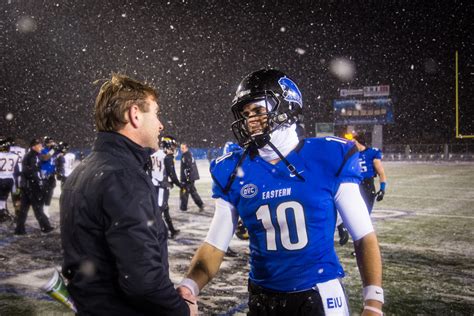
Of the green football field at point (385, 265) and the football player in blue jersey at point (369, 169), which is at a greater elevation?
the football player in blue jersey at point (369, 169)

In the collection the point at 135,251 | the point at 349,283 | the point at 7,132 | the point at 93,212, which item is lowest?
the point at 349,283

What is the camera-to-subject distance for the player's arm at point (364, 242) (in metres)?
1.88

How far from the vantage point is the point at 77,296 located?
1.80 m

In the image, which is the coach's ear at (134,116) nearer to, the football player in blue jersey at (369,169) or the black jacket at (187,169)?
the football player in blue jersey at (369,169)

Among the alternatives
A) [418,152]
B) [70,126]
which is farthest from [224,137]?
[418,152]

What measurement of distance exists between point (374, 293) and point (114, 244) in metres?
1.19

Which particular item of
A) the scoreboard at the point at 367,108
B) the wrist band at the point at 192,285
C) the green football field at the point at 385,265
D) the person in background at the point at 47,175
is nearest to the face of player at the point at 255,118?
the wrist band at the point at 192,285

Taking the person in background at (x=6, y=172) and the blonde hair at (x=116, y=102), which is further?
the person in background at (x=6, y=172)

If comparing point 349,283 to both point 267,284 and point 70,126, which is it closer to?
point 267,284

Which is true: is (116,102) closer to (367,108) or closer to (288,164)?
(288,164)

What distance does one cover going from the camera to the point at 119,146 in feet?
6.28

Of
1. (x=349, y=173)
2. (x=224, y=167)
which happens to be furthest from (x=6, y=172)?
(x=349, y=173)

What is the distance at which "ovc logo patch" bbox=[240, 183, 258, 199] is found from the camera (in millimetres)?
2179

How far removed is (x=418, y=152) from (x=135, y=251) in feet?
156
